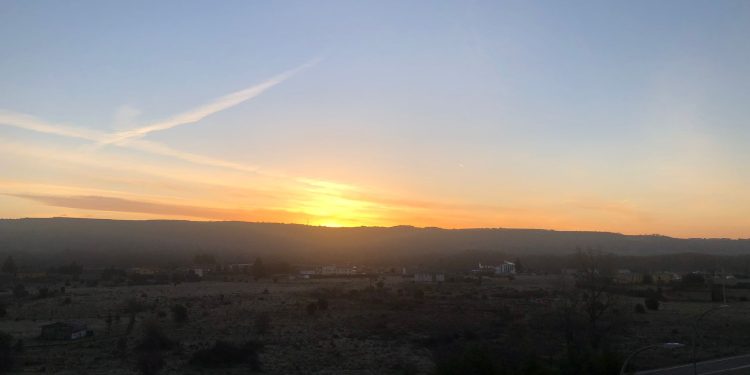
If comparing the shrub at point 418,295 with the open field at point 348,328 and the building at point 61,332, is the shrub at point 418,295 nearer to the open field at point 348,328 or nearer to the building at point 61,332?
the open field at point 348,328

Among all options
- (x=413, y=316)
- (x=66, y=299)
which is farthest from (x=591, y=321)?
(x=66, y=299)

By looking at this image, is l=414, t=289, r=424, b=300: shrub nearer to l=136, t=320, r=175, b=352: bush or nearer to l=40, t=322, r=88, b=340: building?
l=136, t=320, r=175, b=352: bush

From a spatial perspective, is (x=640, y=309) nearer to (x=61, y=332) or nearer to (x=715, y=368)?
(x=715, y=368)

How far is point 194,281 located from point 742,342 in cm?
7513

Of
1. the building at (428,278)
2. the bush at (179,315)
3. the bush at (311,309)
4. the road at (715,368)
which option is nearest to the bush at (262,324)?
the bush at (179,315)

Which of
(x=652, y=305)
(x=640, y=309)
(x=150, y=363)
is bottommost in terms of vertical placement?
(x=150, y=363)

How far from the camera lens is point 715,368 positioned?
37.8 meters

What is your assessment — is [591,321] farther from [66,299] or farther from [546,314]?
[66,299]

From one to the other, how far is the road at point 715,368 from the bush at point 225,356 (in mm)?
21729

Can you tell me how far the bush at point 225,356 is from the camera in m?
38.0

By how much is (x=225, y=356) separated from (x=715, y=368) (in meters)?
28.2

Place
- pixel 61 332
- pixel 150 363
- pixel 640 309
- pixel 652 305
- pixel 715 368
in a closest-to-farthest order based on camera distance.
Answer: pixel 150 363, pixel 715 368, pixel 61 332, pixel 640 309, pixel 652 305

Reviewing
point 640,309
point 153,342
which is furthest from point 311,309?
point 640,309

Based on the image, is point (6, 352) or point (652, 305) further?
point (652, 305)
